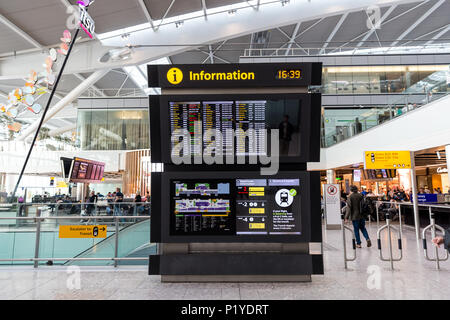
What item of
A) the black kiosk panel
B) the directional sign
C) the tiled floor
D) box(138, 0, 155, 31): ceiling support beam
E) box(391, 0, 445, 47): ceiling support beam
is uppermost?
box(391, 0, 445, 47): ceiling support beam

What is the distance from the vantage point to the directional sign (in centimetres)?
575

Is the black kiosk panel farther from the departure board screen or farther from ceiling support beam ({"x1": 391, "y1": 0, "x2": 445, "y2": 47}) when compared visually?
ceiling support beam ({"x1": 391, "y1": 0, "x2": 445, "y2": 47})

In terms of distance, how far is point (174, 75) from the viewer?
15.7 feet

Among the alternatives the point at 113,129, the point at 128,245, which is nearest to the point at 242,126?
the point at 128,245

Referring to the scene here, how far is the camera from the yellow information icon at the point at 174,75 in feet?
15.7

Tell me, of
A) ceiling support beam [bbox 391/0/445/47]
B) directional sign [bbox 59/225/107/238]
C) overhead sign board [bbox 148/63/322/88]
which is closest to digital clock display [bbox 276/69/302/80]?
overhead sign board [bbox 148/63/322/88]

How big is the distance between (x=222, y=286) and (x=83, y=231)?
310 cm

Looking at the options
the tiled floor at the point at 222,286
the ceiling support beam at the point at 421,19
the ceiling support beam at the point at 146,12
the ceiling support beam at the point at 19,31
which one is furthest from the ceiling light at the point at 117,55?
the ceiling support beam at the point at 421,19

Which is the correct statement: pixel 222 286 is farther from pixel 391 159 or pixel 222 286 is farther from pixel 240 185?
pixel 391 159

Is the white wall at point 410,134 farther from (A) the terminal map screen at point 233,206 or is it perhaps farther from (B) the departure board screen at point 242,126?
(A) the terminal map screen at point 233,206

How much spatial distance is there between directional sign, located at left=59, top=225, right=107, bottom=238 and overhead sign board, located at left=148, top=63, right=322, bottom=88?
3.13 meters
